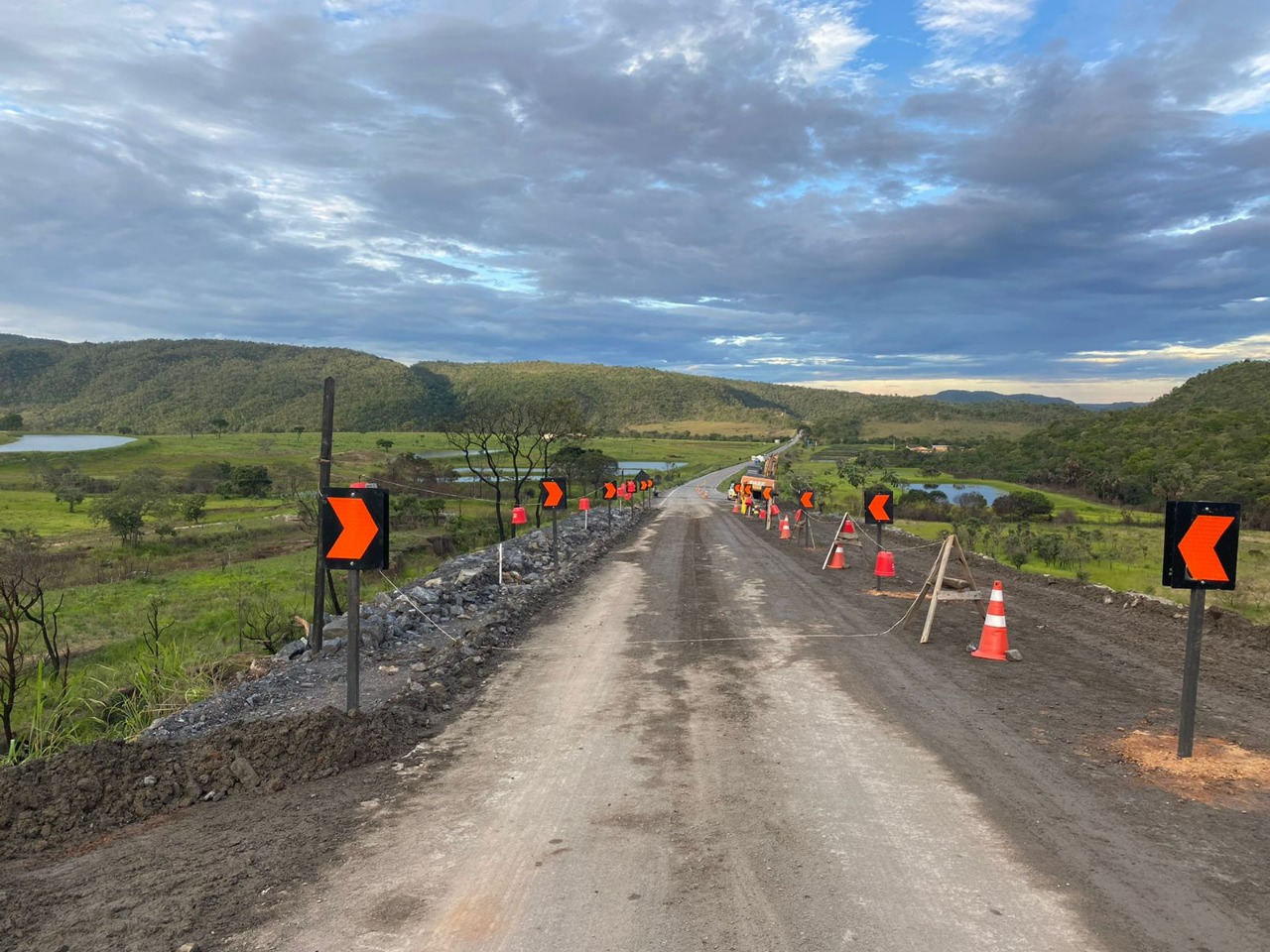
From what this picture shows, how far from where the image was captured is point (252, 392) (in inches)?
6260

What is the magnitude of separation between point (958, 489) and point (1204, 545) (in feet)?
180

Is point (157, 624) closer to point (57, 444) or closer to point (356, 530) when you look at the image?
point (356, 530)

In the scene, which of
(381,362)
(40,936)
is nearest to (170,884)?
(40,936)

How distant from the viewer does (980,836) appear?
15.6ft

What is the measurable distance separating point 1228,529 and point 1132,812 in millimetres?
2251

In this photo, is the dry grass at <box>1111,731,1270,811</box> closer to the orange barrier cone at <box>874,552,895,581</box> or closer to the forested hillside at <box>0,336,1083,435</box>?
the orange barrier cone at <box>874,552,895,581</box>

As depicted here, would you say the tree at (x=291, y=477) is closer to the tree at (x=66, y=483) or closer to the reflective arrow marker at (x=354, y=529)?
the tree at (x=66, y=483)

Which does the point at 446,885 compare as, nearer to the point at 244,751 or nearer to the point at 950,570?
the point at 244,751

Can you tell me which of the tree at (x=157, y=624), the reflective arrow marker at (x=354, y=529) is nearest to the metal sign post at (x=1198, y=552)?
the reflective arrow marker at (x=354, y=529)

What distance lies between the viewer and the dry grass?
5.41 meters

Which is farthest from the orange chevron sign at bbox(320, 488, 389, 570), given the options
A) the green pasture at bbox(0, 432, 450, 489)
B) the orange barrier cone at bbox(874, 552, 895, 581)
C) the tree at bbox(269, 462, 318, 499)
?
the tree at bbox(269, 462, 318, 499)

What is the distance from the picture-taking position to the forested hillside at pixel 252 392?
150125 millimetres

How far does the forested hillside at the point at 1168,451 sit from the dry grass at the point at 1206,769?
123 ft

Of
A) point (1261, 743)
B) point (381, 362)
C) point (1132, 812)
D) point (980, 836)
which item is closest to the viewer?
point (980, 836)
